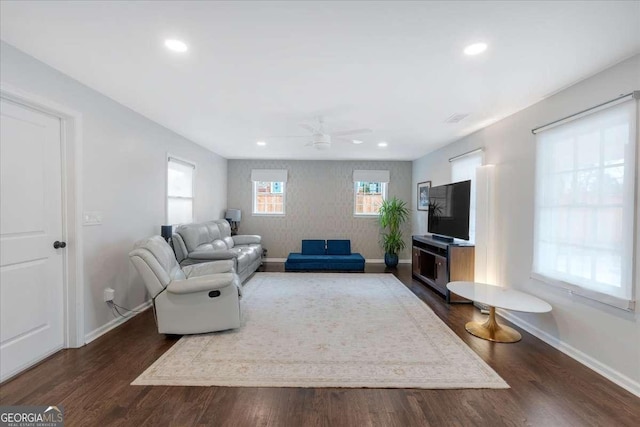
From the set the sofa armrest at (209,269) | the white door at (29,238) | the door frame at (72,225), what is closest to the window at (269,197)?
the sofa armrest at (209,269)

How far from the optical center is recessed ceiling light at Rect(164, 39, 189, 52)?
2014 mm

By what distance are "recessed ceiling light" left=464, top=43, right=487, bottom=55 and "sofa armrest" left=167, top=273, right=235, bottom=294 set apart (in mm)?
2862

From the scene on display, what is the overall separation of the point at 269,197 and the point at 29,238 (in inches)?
193

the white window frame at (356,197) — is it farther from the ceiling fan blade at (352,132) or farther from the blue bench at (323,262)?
the ceiling fan blade at (352,132)

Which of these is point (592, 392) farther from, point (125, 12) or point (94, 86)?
point (94, 86)

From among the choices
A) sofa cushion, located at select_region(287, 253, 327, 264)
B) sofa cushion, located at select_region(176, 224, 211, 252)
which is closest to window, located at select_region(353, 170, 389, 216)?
sofa cushion, located at select_region(287, 253, 327, 264)

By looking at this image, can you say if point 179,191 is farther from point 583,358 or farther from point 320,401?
point 583,358

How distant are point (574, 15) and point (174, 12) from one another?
2426 mm

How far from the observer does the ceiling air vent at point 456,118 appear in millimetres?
3521

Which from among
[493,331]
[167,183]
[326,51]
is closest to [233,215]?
[167,183]

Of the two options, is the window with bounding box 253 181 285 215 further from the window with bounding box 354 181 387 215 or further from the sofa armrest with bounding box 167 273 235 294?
the sofa armrest with bounding box 167 273 235 294

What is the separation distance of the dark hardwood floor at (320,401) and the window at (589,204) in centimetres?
80

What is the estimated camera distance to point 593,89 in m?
2.46

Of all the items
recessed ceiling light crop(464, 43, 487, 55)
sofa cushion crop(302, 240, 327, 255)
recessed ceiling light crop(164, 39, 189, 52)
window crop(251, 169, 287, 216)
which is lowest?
sofa cushion crop(302, 240, 327, 255)
